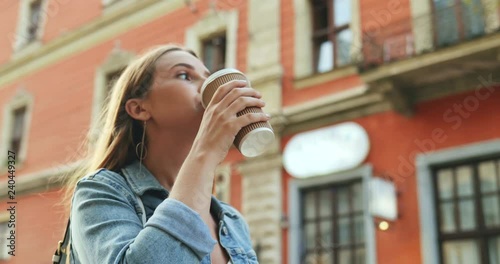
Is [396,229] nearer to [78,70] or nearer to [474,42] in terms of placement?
[474,42]

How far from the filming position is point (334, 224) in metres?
9.78

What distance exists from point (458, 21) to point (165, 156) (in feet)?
26.5

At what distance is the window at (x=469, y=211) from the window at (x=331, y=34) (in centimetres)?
266

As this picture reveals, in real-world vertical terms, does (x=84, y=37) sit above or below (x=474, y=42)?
above

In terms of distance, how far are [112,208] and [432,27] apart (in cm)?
840

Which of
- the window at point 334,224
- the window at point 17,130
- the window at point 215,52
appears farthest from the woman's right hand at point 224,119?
the window at point 17,130

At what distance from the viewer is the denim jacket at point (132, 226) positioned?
4.02 feet

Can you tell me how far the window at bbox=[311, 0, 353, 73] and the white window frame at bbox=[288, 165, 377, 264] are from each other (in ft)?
6.23

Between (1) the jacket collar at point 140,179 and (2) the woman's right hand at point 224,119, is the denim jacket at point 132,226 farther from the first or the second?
(2) the woman's right hand at point 224,119

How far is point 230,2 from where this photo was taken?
12.4 metres

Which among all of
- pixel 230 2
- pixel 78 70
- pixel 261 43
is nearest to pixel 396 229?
pixel 261 43

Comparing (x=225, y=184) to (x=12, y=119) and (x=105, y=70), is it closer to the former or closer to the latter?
(x=105, y=70)

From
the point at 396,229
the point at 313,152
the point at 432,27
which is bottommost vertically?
the point at 396,229

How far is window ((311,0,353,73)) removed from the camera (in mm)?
10609
